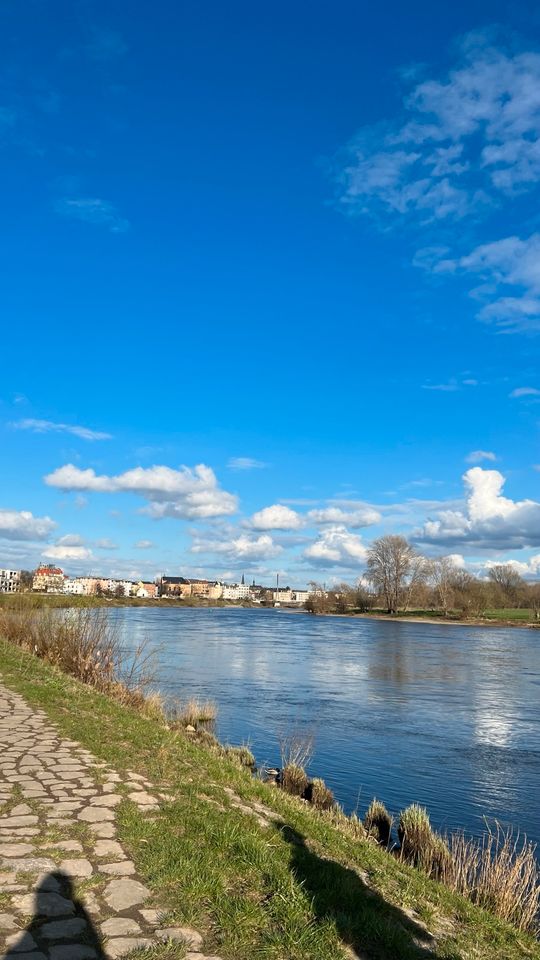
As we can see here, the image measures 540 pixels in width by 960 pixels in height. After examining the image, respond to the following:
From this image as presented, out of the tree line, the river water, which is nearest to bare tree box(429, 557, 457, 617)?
the tree line

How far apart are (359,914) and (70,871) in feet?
6.50

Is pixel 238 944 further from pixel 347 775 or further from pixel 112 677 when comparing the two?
pixel 112 677

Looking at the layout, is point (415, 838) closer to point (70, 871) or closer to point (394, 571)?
point (70, 871)

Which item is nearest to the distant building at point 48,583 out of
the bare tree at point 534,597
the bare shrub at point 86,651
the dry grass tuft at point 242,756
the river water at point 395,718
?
the river water at point 395,718

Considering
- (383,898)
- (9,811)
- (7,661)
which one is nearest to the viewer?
(383,898)

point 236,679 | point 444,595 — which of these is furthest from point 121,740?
point 444,595

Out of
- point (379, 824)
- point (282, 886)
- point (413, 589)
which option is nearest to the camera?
point (282, 886)

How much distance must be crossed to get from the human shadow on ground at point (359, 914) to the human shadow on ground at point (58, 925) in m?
1.52

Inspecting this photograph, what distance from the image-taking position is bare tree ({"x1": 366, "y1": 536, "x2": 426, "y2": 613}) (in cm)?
10275

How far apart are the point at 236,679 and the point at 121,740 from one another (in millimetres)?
18193

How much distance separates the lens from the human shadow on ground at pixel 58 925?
3.55 m

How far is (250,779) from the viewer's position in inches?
328

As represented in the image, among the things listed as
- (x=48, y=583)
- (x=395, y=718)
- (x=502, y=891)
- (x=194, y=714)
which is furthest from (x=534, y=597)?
(x=502, y=891)

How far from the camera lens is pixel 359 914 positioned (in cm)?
450
